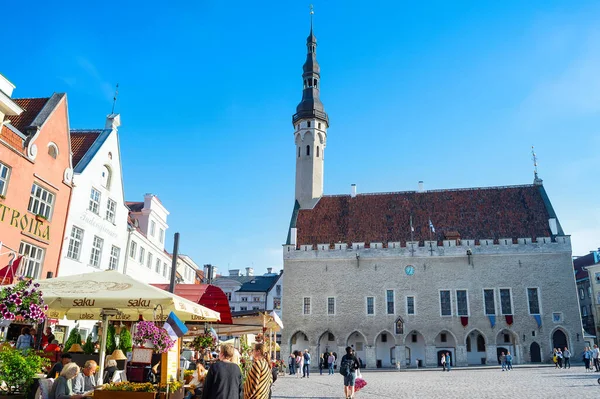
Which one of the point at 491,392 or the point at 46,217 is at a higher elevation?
the point at 46,217

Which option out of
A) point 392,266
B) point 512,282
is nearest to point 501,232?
point 512,282

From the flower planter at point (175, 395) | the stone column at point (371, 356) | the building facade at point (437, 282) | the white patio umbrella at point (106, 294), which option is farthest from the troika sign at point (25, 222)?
the stone column at point (371, 356)

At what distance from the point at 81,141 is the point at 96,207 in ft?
11.7

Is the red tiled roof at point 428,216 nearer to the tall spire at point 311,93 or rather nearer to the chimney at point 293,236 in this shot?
the chimney at point 293,236

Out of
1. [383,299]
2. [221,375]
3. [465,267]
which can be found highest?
[465,267]

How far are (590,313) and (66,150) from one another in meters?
58.4

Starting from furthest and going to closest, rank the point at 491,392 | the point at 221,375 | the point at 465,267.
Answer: the point at 465,267 < the point at 491,392 < the point at 221,375

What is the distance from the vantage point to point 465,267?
38.8 metres

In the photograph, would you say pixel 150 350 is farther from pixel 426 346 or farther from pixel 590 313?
pixel 590 313

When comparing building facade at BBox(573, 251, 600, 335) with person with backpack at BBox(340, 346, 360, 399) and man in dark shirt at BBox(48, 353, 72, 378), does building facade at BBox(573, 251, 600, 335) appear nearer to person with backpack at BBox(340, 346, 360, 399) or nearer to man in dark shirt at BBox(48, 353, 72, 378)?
person with backpack at BBox(340, 346, 360, 399)

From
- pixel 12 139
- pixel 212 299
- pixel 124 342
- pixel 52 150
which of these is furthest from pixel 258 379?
pixel 52 150

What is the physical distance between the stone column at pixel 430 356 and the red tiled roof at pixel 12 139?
3181 cm

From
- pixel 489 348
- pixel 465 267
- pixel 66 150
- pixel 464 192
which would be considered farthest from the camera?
pixel 464 192

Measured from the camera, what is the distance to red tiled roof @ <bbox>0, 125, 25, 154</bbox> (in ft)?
50.6
